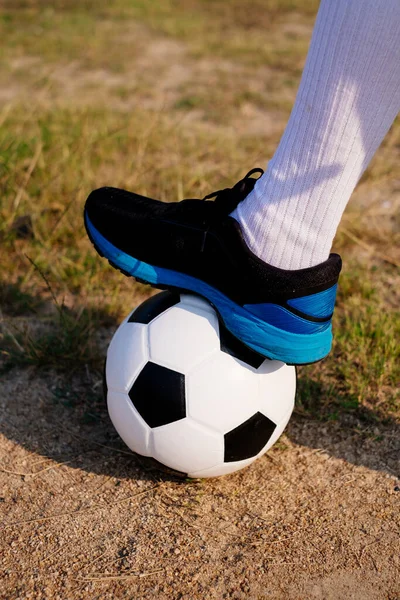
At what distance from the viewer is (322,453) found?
2.36 meters

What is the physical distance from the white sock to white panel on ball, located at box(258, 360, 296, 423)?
311 millimetres

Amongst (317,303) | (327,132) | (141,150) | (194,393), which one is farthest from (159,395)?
(141,150)

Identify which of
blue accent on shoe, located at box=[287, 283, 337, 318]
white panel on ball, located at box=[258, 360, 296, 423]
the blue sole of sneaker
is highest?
blue accent on shoe, located at box=[287, 283, 337, 318]

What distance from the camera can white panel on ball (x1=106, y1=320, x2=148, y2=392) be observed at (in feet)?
6.91

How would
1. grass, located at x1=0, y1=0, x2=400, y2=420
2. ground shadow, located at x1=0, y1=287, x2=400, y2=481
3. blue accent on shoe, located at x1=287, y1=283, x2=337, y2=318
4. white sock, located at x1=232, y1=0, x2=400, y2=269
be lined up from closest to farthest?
white sock, located at x1=232, y1=0, x2=400, y2=269, blue accent on shoe, located at x1=287, y1=283, x2=337, y2=318, ground shadow, located at x1=0, y1=287, x2=400, y2=481, grass, located at x1=0, y1=0, x2=400, y2=420

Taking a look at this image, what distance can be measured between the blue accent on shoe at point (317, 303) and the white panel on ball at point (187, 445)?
1.41 feet

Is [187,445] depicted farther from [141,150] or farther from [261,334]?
[141,150]

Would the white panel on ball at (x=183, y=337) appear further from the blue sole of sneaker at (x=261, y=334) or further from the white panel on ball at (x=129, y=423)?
the white panel on ball at (x=129, y=423)

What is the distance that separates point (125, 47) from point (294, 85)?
65.4 inches

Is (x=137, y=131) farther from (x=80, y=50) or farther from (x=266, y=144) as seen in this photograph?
(x=80, y=50)

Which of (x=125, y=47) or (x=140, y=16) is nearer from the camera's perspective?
(x=125, y=47)

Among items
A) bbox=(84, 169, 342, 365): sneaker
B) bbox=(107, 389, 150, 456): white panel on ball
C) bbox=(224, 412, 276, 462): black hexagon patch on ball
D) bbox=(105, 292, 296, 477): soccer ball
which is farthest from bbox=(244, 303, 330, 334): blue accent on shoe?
bbox=(107, 389, 150, 456): white panel on ball

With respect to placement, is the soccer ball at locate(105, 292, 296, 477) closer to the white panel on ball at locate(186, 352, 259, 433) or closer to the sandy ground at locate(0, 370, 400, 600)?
the white panel on ball at locate(186, 352, 259, 433)

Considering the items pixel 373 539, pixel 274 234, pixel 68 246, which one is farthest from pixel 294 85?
pixel 373 539
